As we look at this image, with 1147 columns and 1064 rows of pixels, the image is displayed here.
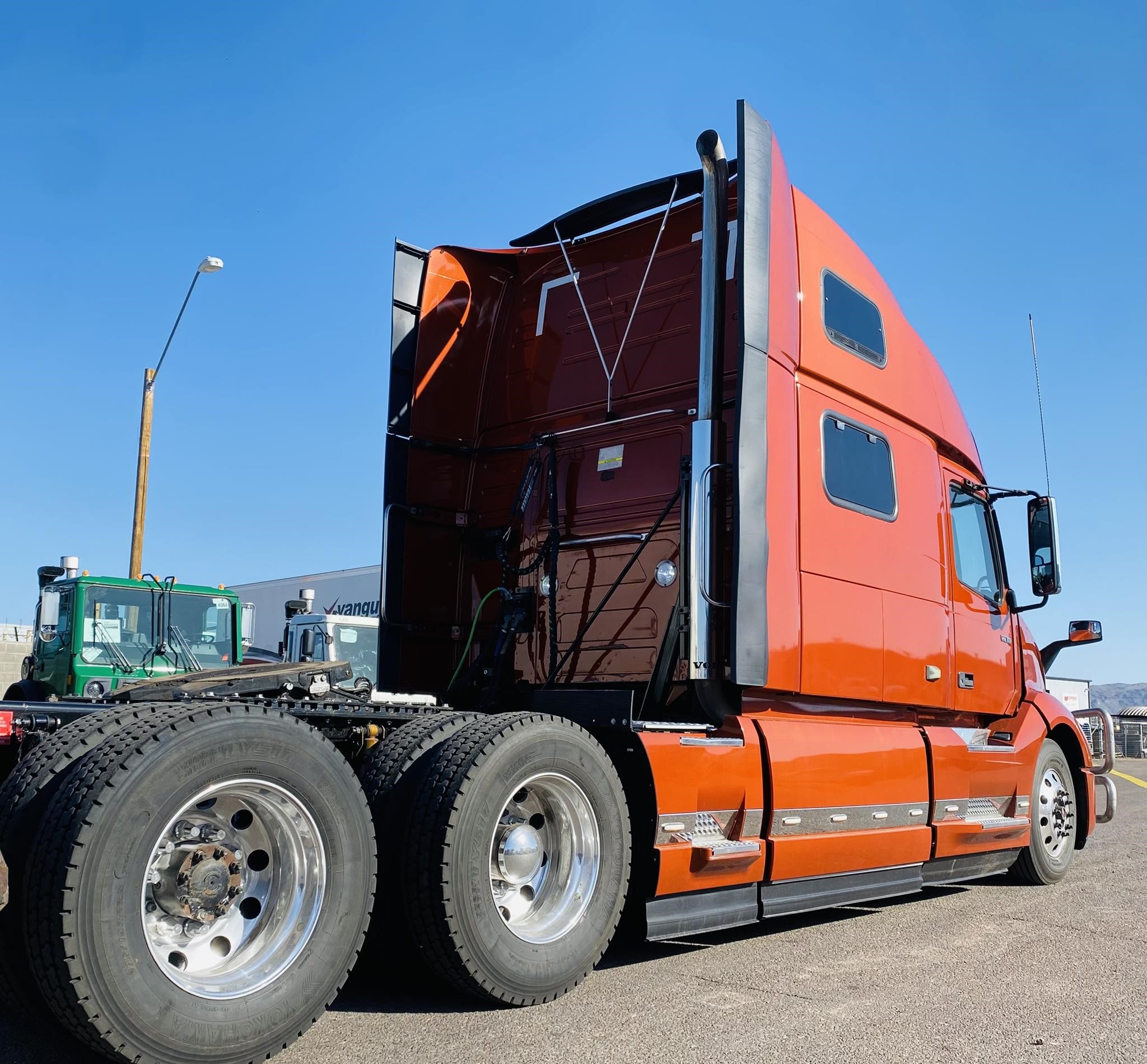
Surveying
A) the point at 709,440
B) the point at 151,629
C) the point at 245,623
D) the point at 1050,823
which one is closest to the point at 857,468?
the point at 709,440

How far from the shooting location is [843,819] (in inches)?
213

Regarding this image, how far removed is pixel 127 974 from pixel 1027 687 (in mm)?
6363

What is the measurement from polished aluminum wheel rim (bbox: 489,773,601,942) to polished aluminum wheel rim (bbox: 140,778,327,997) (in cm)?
85

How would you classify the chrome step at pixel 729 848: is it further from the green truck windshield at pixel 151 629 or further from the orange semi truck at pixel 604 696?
the green truck windshield at pixel 151 629

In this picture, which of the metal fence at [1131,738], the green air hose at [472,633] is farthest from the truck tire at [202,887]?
the metal fence at [1131,738]

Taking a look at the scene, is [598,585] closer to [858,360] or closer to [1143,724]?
[858,360]

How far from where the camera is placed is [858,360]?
6043 mm

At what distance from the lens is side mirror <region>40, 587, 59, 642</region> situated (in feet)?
33.0

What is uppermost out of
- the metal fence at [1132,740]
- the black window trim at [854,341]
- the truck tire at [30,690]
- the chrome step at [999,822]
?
the black window trim at [854,341]

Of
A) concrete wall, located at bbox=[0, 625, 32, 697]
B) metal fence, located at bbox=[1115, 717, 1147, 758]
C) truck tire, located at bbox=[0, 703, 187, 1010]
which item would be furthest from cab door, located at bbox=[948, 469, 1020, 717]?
metal fence, located at bbox=[1115, 717, 1147, 758]

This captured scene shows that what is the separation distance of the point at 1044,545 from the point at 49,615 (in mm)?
8308

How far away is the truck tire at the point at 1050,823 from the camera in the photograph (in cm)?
753

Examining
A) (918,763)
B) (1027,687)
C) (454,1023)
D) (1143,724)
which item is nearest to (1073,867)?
(1027,687)

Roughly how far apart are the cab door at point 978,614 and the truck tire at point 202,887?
4.38 m
